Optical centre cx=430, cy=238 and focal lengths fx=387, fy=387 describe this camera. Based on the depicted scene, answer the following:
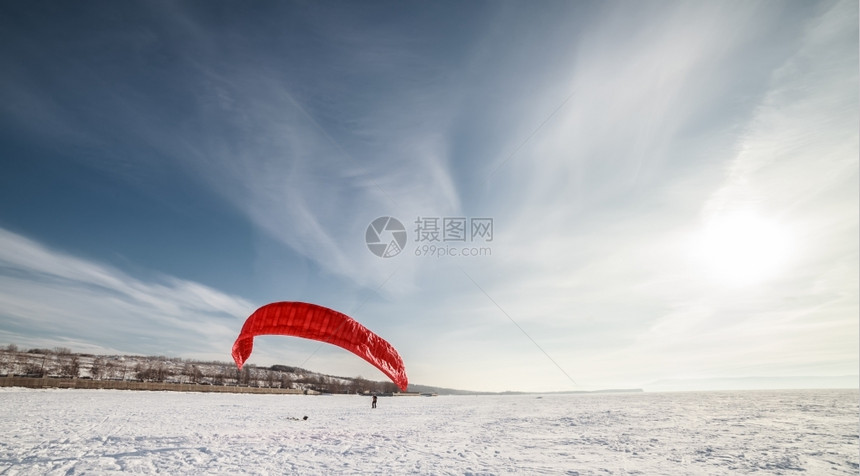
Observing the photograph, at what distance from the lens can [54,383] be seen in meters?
36.8

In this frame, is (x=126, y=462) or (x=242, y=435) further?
(x=242, y=435)

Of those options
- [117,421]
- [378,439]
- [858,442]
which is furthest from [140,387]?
[858,442]

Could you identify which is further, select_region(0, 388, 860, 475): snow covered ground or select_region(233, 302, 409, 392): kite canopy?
select_region(233, 302, 409, 392): kite canopy

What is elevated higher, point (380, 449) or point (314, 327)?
point (314, 327)

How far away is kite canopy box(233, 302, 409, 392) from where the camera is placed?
452 inches

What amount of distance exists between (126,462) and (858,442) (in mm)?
23812

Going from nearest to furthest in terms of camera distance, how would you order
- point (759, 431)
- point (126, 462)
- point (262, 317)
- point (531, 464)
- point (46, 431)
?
point (126, 462) < point (531, 464) < point (262, 317) < point (46, 431) < point (759, 431)

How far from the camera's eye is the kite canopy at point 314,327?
1148 centimetres

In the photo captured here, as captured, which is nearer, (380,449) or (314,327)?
(314,327)

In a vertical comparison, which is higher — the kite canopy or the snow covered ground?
the kite canopy

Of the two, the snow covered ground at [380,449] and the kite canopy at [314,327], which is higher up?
the kite canopy at [314,327]

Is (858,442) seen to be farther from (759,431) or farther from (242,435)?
(242,435)

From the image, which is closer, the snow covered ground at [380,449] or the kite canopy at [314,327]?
the snow covered ground at [380,449]

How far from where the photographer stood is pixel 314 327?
456 inches
